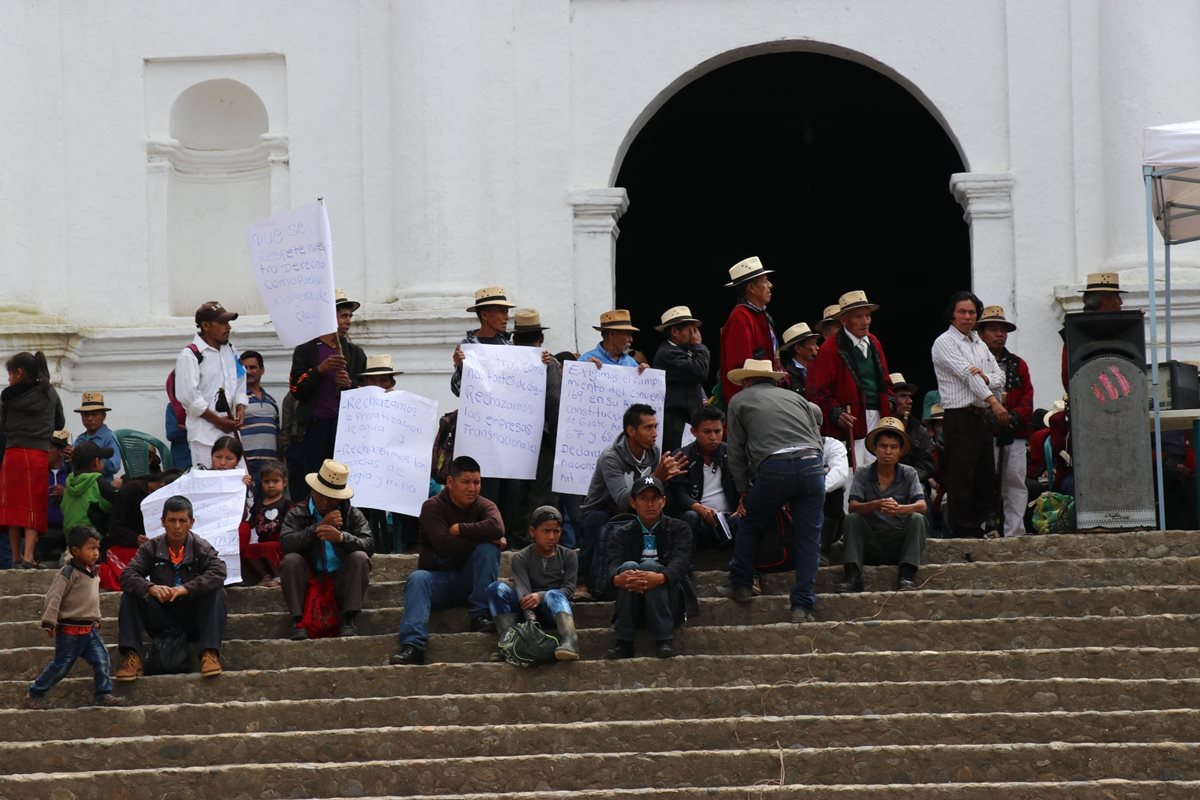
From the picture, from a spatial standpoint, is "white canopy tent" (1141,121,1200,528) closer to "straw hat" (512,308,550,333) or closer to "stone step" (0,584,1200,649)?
"stone step" (0,584,1200,649)

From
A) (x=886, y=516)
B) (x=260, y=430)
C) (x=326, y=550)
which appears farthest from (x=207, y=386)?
(x=886, y=516)

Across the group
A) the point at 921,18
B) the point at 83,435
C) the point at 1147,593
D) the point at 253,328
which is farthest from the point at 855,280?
the point at 1147,593

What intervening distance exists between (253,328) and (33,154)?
2579 millimetres

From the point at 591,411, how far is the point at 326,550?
7.86ft

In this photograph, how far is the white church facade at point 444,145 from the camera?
1920cm

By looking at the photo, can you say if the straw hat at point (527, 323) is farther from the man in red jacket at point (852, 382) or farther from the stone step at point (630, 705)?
the stone step at point (630, 705)

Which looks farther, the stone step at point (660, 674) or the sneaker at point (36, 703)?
the sneaker at point (36, 703)

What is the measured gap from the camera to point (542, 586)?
14055 millimetres

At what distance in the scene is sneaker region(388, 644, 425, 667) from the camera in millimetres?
13672

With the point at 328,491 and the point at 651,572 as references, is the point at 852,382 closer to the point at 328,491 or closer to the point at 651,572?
the point at 651,572

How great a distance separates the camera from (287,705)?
13172 millimetres

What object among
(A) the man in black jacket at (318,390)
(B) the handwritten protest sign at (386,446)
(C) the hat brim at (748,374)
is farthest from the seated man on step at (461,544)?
(A) the man in black jacket at (318,390)

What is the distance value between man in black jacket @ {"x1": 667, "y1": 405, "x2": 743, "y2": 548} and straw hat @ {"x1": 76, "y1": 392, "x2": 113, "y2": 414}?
5313 mm

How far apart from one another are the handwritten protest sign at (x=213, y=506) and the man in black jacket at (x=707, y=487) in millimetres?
2986
